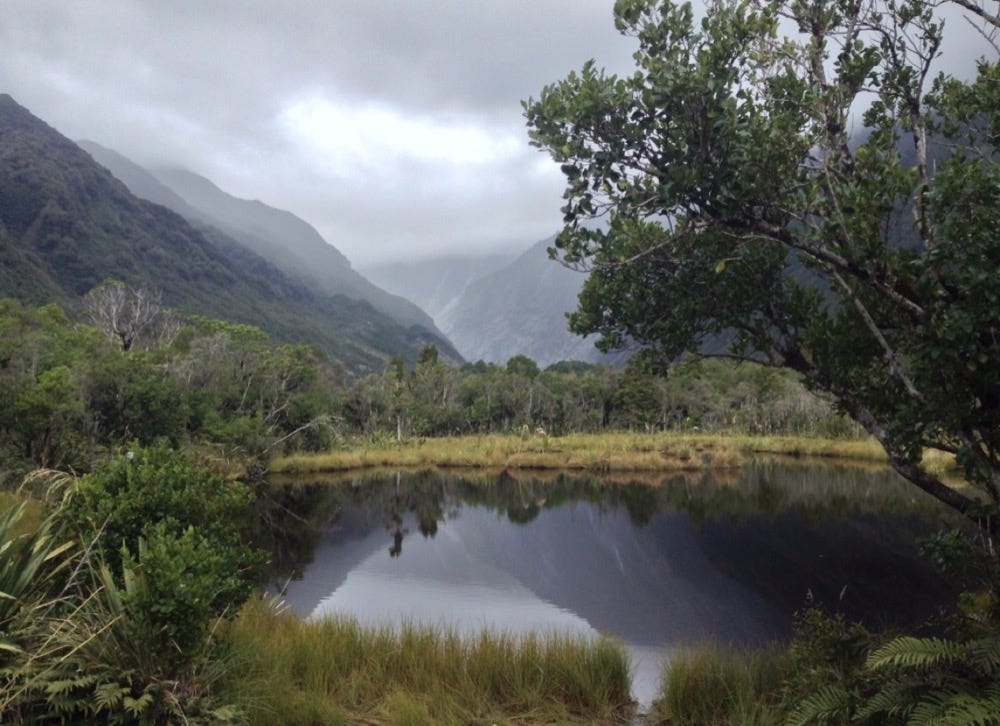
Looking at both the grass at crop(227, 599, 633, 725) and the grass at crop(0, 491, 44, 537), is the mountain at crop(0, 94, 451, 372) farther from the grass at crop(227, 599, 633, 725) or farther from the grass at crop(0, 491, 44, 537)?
the grass at crop(227, 599, 633, 725)

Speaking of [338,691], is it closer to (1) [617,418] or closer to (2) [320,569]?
(2) [320,569]

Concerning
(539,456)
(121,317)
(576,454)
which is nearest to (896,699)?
(576,454)

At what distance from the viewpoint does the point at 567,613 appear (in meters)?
12.5

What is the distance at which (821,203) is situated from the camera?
16.2 ft

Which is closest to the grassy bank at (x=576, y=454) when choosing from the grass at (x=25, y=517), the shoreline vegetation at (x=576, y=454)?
the shoreline vegetation at (x=576, y=454)

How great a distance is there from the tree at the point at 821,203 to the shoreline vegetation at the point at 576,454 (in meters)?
26.4

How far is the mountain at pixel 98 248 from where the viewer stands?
82.2 meters

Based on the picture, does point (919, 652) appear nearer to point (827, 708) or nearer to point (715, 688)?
point (827, 708)

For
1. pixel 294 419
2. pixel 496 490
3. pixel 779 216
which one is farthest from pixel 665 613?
pixel 294 419

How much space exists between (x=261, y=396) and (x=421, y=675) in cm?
2571

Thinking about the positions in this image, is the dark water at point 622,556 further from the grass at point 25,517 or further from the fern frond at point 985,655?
the grass at point 25,517

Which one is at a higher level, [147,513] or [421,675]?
[147,513]

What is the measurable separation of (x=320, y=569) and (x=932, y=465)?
22686 millimetres

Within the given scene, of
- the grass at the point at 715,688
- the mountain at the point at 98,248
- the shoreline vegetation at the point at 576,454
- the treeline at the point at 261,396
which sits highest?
the mountain at the point at 98,248
